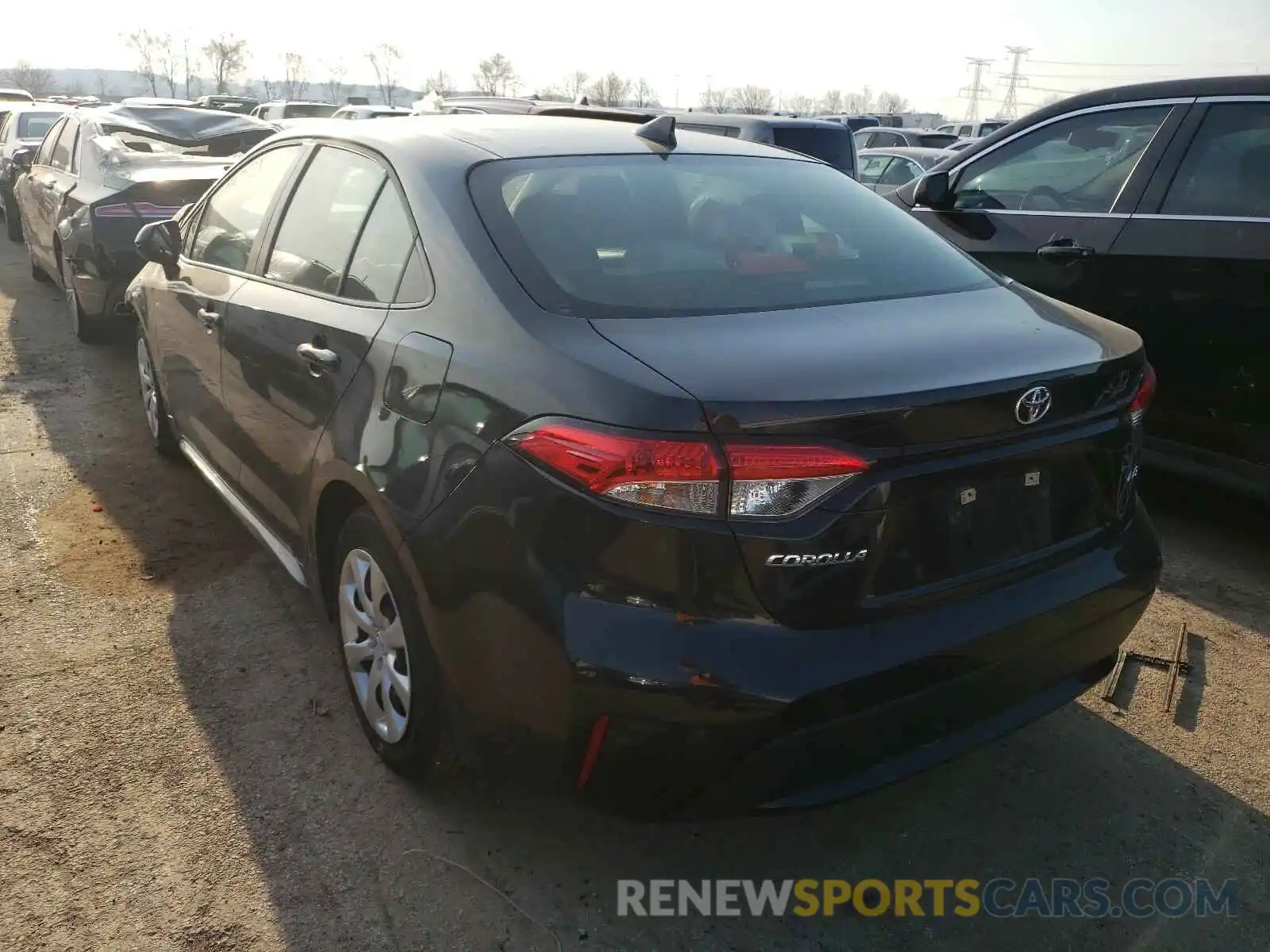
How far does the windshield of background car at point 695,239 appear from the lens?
2389 millimetres

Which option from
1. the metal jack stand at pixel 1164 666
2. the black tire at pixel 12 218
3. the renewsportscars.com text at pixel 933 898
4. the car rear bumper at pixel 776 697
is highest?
the car rear bumper at pixel 776 697

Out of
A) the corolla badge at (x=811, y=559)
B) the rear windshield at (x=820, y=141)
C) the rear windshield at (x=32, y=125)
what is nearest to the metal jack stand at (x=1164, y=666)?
the corolla badge at (x=811, y=559)

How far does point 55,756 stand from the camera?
112 inches

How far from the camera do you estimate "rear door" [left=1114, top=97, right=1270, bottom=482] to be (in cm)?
394

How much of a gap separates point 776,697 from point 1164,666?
6.90ft

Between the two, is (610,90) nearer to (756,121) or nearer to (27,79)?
(27,79)

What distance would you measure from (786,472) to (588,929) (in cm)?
116

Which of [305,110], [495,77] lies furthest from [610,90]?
[305,110]

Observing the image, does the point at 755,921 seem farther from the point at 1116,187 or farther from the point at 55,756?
the point at 1116,187

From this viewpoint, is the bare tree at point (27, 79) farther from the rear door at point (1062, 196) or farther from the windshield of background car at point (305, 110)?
the rear door at point (1062, 196)

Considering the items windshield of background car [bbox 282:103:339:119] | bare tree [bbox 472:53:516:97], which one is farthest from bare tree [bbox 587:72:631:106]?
windshield of background car [bbox 282:103:339:119]

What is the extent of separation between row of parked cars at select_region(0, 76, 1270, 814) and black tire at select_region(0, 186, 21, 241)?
38.3ft

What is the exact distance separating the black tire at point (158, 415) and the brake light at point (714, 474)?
333 cm

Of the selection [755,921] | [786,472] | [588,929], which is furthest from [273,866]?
[786,472]
